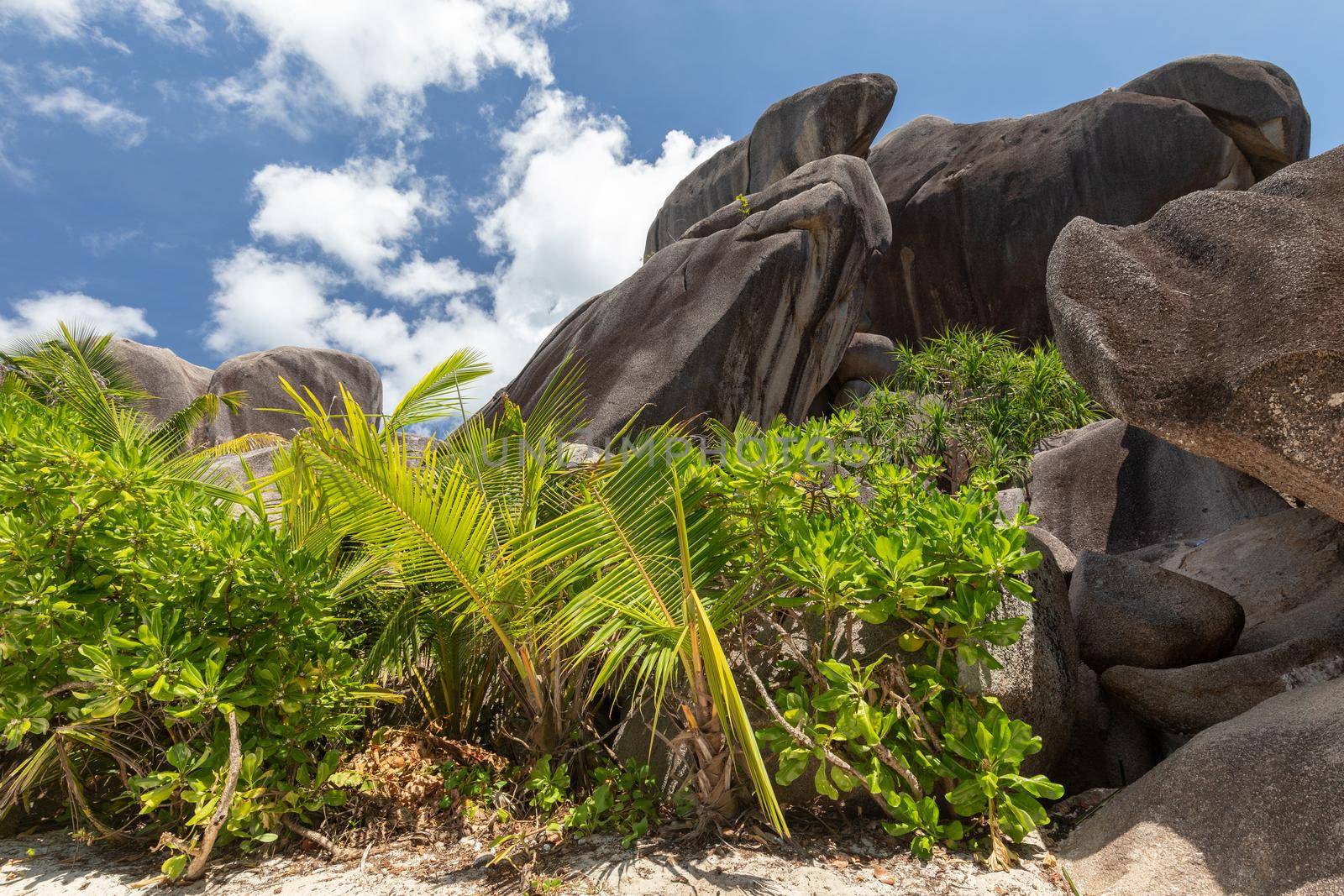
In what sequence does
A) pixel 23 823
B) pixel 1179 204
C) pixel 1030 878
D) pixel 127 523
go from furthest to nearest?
pixel 1179 204
pixel 23 823
pixel 127 523
pixel 1030 878

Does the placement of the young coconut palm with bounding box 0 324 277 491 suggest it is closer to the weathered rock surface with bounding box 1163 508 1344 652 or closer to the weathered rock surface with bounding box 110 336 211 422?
the weathered rock surface with bounding box 1163 508 1344 652

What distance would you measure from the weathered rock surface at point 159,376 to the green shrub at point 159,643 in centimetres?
1737

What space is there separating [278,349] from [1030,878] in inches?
863

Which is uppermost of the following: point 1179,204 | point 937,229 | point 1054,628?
point 937,229

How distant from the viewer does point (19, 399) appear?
4113 millimetres

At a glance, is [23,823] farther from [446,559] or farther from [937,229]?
[937,229]

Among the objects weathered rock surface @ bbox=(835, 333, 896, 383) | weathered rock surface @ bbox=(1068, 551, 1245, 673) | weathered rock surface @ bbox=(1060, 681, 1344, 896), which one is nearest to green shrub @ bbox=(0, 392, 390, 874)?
weathered rock surface @ bbox=(1060, 681, 1344, 896)

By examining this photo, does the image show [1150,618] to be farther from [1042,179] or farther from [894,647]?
[1042,179]

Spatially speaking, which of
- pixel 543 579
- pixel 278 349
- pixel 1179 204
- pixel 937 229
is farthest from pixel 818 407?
pixel 278 349

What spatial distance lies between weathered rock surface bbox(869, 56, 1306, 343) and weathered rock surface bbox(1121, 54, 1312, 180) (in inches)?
0.8

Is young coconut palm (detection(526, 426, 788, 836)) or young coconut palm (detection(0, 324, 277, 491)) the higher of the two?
young coconut palm (detection(0, 324, 277, 491))

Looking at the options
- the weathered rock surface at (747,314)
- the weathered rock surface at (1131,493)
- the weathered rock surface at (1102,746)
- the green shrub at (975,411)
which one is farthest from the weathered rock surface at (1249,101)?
the weathered rock surface at (1102,746)

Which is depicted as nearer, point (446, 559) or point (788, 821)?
point (446, 559)

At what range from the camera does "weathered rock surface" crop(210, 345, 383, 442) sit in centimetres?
1928
